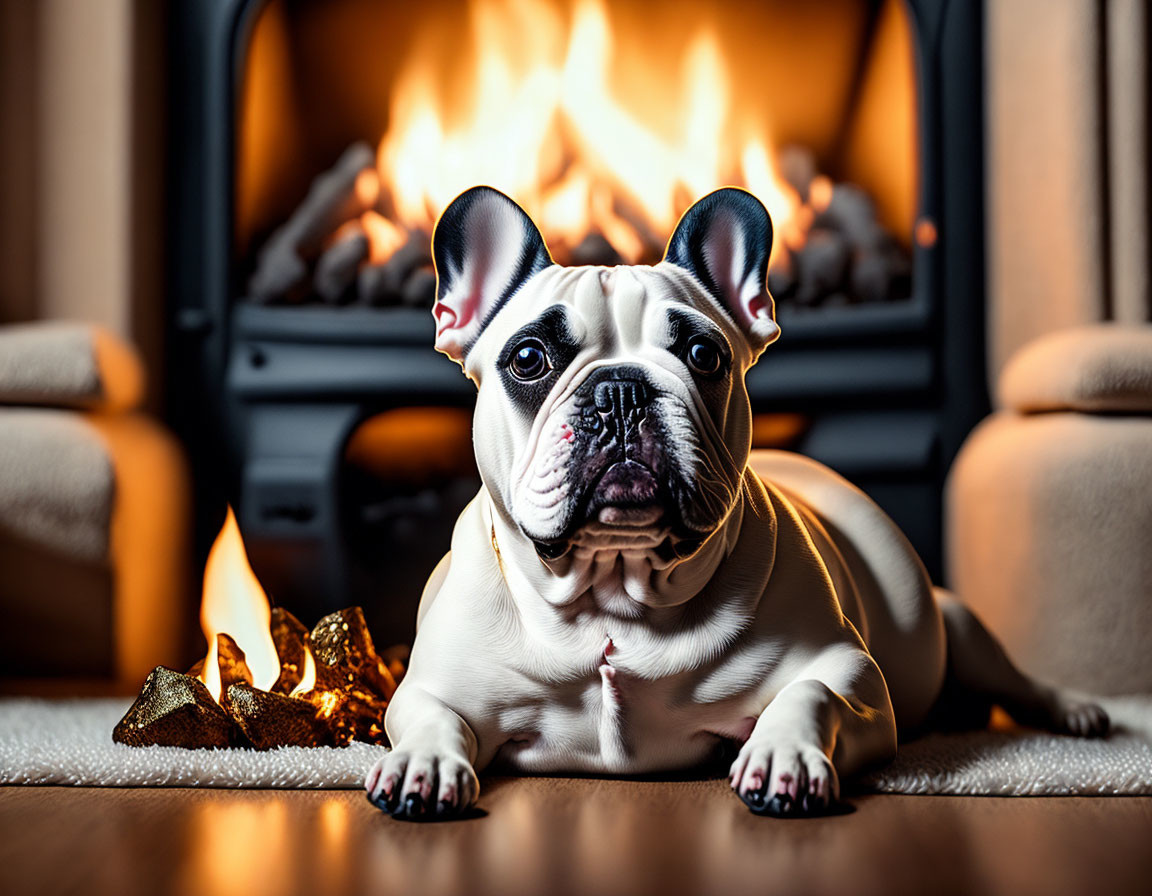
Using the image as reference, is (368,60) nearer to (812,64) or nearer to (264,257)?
(264,257)

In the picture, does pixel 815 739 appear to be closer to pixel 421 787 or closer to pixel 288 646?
pixel 421 787

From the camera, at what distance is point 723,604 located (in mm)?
1108

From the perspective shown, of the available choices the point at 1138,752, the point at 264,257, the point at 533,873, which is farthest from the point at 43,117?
the point at 1138,752

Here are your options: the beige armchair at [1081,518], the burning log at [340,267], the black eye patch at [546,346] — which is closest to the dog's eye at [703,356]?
the black eye patch at [546,346]

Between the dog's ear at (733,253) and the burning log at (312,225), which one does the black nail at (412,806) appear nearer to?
the dog's ear at (733,253)

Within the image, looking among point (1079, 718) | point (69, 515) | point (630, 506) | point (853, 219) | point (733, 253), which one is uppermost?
point (853, 219)

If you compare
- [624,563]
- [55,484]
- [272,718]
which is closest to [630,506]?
[624,563]

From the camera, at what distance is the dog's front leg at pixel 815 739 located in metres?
0.95

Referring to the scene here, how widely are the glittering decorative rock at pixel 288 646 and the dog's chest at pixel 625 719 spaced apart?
397 mm

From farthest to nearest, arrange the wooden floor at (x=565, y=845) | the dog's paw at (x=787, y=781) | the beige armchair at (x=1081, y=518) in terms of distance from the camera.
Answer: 1. the beige armchair at (x=1081, y=518)
2. the dog's paw at (x=787, y=781)
3. the wooden floor at (x=565, y=845)

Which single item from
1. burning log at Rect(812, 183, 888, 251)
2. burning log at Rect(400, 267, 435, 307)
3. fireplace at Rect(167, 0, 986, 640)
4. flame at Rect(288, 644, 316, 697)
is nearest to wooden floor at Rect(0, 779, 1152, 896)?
flame at Rect(288, 644, 316, 697)

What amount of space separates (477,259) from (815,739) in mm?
602

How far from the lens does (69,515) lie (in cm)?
185

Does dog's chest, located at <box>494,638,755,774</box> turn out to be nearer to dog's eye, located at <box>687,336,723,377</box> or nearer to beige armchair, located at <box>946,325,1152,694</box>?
dog's eye, located at <box>687,336,723,377</box>
